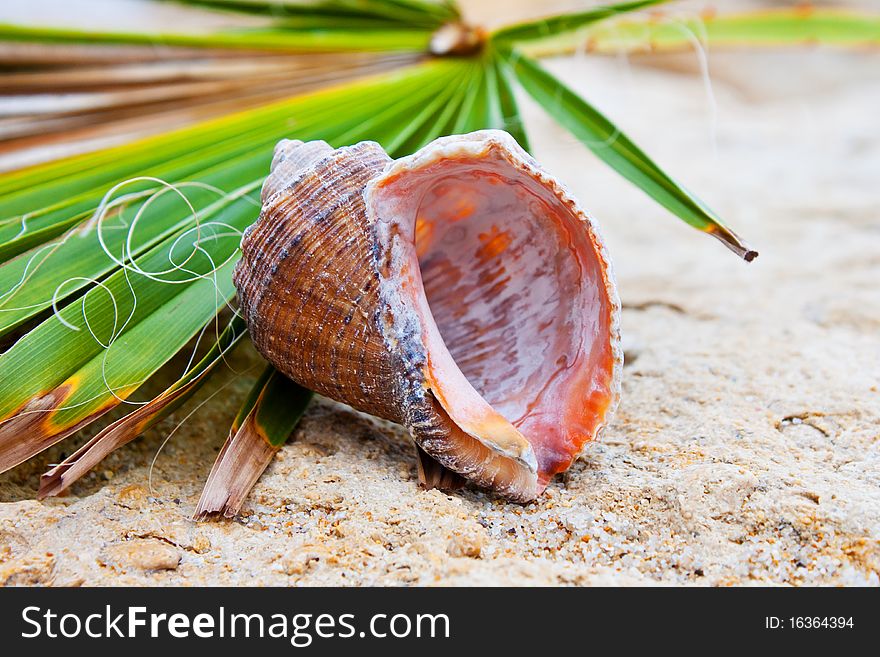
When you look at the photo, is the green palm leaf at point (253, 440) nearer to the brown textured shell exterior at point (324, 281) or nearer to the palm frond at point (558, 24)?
the brown textured shell exterior at point (324, 281)

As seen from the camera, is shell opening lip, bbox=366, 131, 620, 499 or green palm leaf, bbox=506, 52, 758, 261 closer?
shell opening lip, bbox=366, 131, 620, 499

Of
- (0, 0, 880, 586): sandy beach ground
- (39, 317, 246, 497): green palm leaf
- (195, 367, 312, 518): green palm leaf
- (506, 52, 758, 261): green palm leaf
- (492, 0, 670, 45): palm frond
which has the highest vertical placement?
(492, 0, 670, 45): palm frond

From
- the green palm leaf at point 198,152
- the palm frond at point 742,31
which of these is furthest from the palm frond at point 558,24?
the palm frond at point 742,31

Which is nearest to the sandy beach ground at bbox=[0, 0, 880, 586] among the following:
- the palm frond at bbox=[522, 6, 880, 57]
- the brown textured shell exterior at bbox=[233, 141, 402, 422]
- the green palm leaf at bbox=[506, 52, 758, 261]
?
the brown textured shell exterior at bbox=[233, 141, 402, 422]

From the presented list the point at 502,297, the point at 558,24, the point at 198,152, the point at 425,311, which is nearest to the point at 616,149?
the point at 502,297

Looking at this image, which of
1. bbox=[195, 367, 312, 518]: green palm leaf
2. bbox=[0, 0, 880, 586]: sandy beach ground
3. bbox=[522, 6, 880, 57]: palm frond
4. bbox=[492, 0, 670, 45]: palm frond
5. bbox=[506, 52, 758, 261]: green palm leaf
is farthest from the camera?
bbox=[522, 6, 880, 57]: palm frond

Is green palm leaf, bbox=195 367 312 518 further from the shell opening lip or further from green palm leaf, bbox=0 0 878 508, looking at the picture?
the shell opening lip
